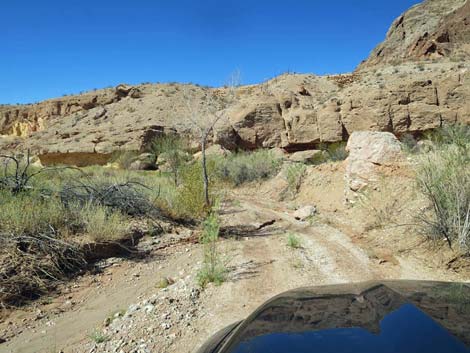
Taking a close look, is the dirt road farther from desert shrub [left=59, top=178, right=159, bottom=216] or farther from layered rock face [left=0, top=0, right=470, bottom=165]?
layered rock face [left=0, top=0, right=470, bottom=165]

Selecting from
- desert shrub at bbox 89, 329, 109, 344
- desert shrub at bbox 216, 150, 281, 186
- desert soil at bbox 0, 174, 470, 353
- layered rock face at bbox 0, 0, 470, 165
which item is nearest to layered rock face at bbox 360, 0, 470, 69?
layered rock face at bbox 0, 0, 470, 165

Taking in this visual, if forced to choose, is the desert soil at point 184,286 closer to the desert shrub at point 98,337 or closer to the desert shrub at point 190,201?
the desert shrub at point 98,337

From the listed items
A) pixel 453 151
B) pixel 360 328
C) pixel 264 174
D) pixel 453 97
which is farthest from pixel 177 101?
pixel 360 328

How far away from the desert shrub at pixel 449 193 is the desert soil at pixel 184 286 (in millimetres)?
538

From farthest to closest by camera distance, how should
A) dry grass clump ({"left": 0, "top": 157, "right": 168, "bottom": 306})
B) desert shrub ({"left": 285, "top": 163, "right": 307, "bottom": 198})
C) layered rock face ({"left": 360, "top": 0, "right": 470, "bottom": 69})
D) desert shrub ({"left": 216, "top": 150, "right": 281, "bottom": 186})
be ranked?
1. layered rock face ({"left": 360, "top": 0, "right": 470, "bottom": 69})
2. desert shrub ({"left": 216, "top": 150, "right": 281, "bottom": 186})
3. desert shrub ({"left": 285, "top": 163, "right": 307, "bottom": 198})
4. dry grass clump ({"left": 0, "top": 157, "right": 168, "bottom": 306})

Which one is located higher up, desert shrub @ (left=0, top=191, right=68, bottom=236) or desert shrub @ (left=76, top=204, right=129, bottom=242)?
desert shrub @ (left=0, top=191, right=68, bottom=236)

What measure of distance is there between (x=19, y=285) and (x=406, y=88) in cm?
2072

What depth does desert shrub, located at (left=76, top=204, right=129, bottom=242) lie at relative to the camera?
249 inches

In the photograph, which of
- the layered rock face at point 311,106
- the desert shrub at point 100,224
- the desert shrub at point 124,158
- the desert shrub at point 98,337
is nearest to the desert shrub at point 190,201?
the desert shrub at point 100,224

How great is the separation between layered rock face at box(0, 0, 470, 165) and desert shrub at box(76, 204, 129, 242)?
11.6 metres

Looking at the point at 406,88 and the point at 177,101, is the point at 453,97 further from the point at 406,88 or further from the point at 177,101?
the point at 177,101

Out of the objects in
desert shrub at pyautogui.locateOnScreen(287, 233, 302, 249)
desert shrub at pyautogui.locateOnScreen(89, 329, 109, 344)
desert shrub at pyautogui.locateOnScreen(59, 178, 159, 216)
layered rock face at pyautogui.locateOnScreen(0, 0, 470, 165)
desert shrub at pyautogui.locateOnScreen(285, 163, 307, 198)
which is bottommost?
desert shrub at pyautogui.locateOnScreen(287, 233, 302, 249)

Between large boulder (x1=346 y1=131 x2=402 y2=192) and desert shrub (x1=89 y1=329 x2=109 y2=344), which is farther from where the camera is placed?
large boulder (x1=346 y1=131 x2=402 y2=192)

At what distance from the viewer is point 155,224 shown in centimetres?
795
